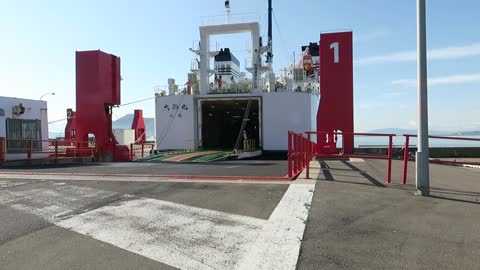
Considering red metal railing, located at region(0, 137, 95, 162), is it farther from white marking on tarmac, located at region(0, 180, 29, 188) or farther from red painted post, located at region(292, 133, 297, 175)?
red painted post, located at region(292, 133, 297, 175)

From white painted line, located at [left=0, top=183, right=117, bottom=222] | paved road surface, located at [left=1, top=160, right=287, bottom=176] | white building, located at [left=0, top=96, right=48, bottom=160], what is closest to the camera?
white painted line, located at [left=0, top=183, right=117, bottom=222]

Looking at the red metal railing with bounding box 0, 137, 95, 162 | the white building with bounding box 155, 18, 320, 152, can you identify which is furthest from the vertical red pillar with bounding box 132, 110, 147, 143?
the red metal railing with bounding box 0, 137, 95, 162

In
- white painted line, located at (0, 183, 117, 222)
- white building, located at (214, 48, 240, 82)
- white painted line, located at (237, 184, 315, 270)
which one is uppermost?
white building, located at (214, 48, 240, 82)

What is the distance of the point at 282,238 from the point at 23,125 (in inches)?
798

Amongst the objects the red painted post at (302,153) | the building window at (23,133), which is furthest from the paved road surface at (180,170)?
the building window at (23,133)

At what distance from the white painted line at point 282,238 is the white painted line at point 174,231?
13 centimetres

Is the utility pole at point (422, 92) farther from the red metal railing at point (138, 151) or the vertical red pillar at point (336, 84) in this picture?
the red metal railing at point (138, 151)

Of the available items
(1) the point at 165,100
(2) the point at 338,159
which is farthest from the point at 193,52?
(2) the point at 338,159

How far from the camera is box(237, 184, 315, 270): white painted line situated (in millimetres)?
4410

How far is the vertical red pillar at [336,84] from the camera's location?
1794cm

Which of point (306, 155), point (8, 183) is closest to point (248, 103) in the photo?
point (306, 155)

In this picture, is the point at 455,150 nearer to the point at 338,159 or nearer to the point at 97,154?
the point at 338,159

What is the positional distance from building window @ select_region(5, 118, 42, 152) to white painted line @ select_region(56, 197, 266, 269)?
50.7 ft

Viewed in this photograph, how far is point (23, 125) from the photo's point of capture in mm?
22016
